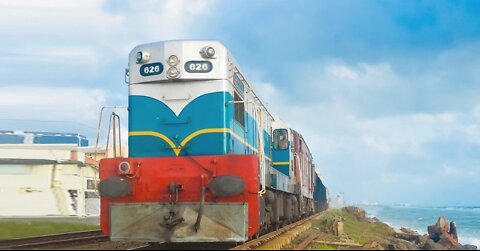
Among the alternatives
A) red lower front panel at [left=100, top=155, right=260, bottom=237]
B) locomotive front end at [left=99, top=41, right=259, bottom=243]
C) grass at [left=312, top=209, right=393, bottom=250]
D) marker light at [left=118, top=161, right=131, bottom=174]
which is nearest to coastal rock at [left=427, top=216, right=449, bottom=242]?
grass at [left=312, top=209, right=393, bottom=250]

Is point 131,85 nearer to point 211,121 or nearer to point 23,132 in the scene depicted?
point 211,121

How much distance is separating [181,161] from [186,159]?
0.10m

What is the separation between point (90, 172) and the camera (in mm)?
40406

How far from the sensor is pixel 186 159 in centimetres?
965

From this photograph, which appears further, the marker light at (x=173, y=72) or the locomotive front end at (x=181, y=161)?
the marker light at (x=173, y=72)

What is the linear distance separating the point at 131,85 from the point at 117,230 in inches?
118

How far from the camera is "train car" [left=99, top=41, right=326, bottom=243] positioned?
30.4 ft

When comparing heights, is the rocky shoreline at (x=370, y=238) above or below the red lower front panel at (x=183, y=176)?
below

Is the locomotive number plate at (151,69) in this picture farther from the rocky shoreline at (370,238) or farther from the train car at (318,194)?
the train car at (318,194)

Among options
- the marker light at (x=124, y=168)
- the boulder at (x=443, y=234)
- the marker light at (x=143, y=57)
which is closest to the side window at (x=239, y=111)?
the marker light at (x=143, y=57)

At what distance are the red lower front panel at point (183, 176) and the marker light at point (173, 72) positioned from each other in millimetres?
1707

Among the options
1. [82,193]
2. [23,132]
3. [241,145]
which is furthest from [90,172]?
[23,132]

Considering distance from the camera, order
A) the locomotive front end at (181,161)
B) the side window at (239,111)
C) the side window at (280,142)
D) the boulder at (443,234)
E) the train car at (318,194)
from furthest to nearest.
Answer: the train car at (318,194), the boulder at (443,234), the side window at (280,142), the side window at (239,111), the locomotive front end at (181,161)

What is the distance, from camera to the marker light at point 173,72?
10.5 meters
